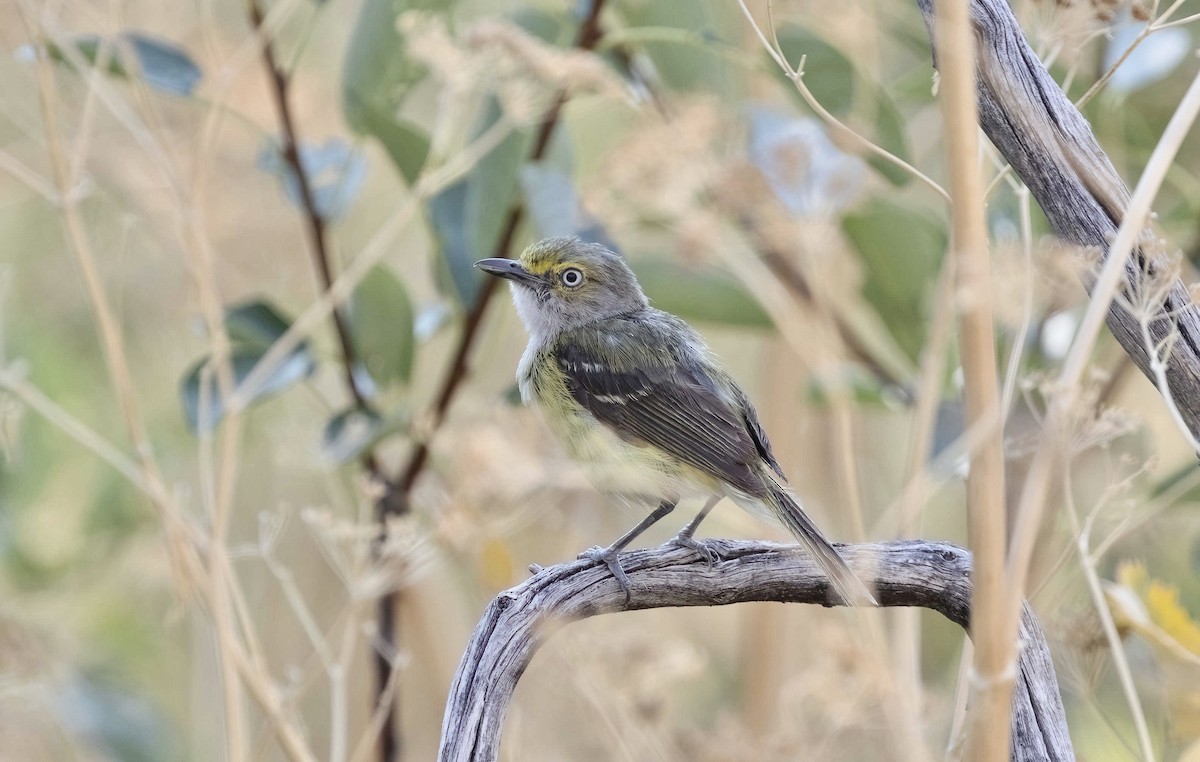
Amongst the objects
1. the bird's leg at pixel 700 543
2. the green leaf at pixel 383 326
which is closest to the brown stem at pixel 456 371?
the green leaf at pixel 383 326

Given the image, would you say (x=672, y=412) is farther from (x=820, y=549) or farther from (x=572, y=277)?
(x=820, y=549)

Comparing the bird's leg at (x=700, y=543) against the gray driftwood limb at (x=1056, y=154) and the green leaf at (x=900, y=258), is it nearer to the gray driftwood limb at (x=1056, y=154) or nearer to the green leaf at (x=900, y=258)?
the gray driftwood limb at (x=1056, y=154)

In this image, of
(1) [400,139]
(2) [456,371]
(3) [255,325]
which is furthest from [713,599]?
(3) [255,325]

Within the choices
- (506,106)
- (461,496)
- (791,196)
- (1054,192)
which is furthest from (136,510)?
(1054,192)

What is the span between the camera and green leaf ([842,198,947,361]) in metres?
3.55

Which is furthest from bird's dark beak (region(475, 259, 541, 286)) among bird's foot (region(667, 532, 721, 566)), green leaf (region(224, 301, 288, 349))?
bird's foot (region(667, 532, 721, 566))

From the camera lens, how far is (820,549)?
2064 mm

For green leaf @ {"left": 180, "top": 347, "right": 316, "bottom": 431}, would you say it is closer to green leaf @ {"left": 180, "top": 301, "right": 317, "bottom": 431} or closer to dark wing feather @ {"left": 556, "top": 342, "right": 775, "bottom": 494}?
green leaf @ {"left": 180, "top": 301, "right": 317, "bottom": 431}

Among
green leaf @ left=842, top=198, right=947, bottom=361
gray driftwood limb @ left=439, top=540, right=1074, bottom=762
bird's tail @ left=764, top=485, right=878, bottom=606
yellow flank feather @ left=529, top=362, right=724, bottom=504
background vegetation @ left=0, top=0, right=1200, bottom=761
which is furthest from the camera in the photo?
green leaf @ left=842, top=198, right=947, bottom=361

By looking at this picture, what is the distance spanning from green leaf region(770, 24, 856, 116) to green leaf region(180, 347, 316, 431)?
1.52m

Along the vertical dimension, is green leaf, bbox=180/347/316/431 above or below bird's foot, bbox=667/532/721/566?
above

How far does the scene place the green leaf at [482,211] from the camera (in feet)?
11.2

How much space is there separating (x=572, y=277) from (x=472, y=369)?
43 cm

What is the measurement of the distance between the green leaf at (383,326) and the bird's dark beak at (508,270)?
1.00 ft
